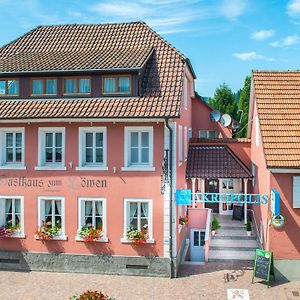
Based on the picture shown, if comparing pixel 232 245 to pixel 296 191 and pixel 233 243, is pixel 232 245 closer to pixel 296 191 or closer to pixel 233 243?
pixel 233 243

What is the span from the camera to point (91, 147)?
17.6m

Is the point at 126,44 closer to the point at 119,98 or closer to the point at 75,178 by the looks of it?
the point at 119,98

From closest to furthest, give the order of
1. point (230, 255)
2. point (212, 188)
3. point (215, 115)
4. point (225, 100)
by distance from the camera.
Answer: point (230, 255) → point (212, 188) → point (215, 115) → point (225, 100)

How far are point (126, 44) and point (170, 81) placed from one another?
3.91 metres

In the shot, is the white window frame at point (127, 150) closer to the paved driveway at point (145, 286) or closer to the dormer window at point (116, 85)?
the dormer window at point (116, 85)

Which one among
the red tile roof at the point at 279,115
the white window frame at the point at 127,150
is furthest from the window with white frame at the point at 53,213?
the red tile roof at the point at 279,115

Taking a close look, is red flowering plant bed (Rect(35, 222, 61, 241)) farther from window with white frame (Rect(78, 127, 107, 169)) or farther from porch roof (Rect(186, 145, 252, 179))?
porch roof (Rect(186, 145, 252, 179))

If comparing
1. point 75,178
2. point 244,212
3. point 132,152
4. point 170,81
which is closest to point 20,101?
point 75,178

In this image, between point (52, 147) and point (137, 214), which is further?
point (52, 147)

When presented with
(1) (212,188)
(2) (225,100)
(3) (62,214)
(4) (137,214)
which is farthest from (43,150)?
(2) (225,100)

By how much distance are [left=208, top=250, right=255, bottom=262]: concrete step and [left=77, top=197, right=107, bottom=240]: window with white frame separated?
529cm

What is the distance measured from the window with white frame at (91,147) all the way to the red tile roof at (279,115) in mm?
6460

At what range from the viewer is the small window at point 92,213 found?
17359 millimetres

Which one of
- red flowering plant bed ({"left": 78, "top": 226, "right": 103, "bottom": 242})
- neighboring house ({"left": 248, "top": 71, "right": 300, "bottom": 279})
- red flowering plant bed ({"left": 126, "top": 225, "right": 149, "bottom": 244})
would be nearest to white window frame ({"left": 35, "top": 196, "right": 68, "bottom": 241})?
red flowering plant bed ({"left": 78, "top": 226, "right": 103, "bottom": 242})
